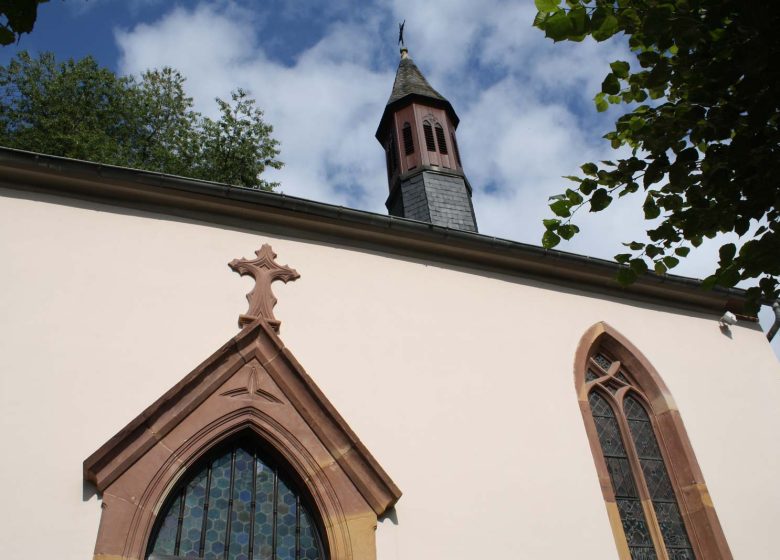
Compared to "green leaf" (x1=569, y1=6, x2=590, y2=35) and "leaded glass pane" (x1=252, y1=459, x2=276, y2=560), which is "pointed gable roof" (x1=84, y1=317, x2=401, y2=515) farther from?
"green leaf" (x1=569, y1=6, x2=590, y2=35)

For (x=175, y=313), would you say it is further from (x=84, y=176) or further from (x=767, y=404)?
(x=767, y=404)

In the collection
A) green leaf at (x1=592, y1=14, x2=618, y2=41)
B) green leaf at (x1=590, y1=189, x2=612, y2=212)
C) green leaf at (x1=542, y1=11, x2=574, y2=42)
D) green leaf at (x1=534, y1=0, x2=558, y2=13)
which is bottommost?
green leaf at (x1=590, y1=189, x2=612, y2=212)

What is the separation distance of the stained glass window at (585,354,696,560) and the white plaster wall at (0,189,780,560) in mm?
416

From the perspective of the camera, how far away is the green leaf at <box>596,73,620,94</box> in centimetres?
447

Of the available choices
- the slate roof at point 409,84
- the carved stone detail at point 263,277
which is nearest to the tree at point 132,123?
the slate roof at point 409,84

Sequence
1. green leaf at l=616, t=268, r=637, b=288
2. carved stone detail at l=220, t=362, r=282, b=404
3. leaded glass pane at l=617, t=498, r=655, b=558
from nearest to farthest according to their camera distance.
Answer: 1. green leaf at l=616, t=268, r=637, b=288
2. carved stone detail at l=220, t=362, r=282, b=404
3. leaded glass pane at l=617, t=498, r=655, b=558

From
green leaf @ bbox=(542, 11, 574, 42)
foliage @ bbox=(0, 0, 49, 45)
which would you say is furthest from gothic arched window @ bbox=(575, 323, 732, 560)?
foliage @ bbox=(0, 0, 49, 45)

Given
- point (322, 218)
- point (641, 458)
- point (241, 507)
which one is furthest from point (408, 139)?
point (241, 507)

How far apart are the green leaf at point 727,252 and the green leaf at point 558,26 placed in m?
1.69

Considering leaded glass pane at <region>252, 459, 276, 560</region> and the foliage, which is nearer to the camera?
the foliage

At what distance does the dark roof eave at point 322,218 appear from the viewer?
6613 mm

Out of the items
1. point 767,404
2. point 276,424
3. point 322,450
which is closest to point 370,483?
point 322,450

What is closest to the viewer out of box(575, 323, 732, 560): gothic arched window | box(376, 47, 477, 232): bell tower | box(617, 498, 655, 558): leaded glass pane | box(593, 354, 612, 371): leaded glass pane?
box(617, 498, 655, 558): leaded glass pane

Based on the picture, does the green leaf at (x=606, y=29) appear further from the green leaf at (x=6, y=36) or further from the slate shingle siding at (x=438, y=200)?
the slate shingle siding at (x=438, y=200)
